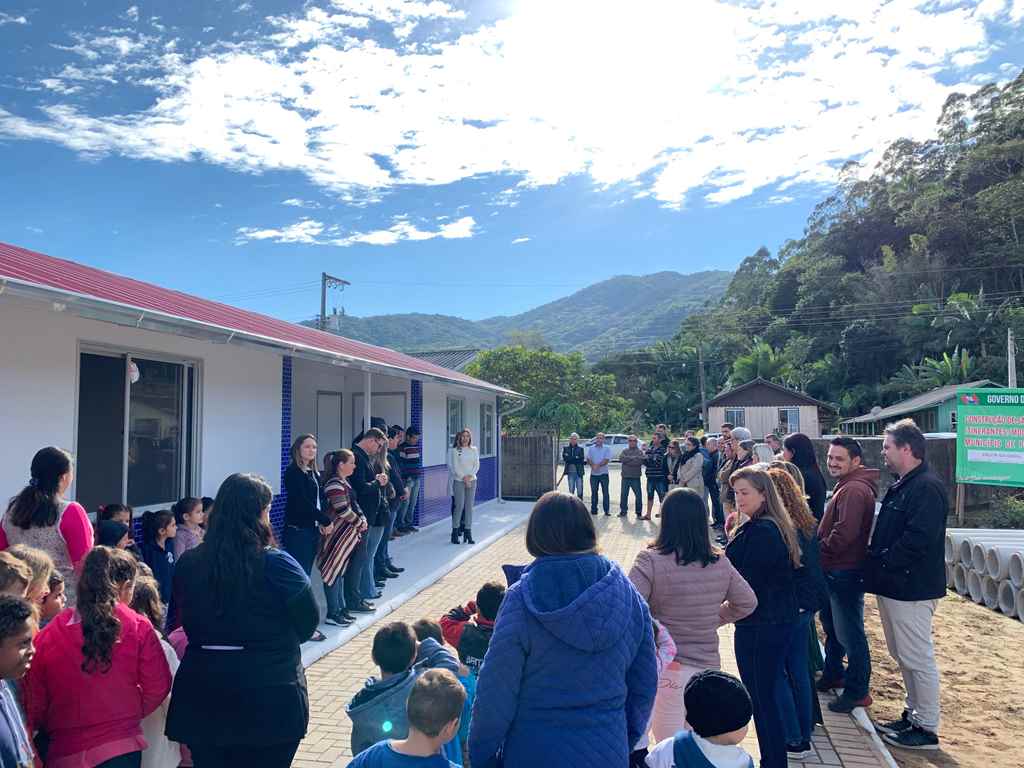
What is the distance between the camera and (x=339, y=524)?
6.12 m

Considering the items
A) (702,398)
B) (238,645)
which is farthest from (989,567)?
(702,398)

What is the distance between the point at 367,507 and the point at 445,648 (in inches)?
166

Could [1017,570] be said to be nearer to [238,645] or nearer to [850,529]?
[850,529]

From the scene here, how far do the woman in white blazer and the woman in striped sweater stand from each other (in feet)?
13.9

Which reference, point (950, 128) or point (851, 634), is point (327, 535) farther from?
point (950, 128)

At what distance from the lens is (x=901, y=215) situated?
52.5m

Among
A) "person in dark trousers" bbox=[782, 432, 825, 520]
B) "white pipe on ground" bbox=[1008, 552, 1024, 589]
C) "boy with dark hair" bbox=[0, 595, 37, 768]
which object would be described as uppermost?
"person in dark trousers" bbox=[782, 432, 825, 520]

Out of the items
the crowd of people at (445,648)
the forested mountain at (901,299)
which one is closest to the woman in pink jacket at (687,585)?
the crowd of people at (445,648)

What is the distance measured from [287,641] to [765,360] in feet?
149

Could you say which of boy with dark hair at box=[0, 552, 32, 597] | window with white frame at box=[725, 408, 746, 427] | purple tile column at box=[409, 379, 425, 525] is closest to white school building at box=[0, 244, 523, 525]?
purple tile column at box=[409, 379, 425, 525]

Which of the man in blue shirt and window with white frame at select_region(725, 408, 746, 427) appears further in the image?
window with white frame at select_region(725, 408, 746, 427)

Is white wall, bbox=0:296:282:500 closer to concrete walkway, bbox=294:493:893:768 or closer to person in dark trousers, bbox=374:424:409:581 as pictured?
person in dark trousers, bbox=374:424:409:581

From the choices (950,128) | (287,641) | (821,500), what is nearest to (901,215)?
(950,128)

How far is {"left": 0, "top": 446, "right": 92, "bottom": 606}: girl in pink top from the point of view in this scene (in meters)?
3.35
